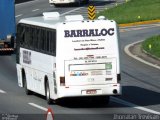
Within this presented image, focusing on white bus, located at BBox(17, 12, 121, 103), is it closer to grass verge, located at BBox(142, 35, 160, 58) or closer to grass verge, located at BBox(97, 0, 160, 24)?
grass verge, located at BBox(142, 35, 160, 58)

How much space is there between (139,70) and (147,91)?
20.1 ft

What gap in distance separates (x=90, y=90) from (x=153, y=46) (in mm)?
16761

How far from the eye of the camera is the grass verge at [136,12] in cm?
5975

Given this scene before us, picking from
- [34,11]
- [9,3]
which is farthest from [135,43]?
[34,11]

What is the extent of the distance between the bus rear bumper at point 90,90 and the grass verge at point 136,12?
1304 inches

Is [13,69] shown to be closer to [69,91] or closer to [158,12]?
[69,91]

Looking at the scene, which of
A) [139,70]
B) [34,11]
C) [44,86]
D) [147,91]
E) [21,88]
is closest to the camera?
[44,86]

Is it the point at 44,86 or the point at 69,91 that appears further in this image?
the point at 44,86

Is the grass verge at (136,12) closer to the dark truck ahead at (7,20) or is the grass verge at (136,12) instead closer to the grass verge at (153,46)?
the grass verge at (153,46)

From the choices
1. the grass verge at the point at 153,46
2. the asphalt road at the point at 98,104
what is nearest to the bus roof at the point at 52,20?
the asphalt road at the point at 98,104

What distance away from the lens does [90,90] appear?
81.8ft

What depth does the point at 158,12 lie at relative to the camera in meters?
62.3

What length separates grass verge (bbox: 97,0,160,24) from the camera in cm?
5975

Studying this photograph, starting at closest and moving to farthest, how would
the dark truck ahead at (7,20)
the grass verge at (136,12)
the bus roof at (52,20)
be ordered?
the bus roof at (52,20)
the dark truck ahead at (7,20)
the grass verge at (136,12)
